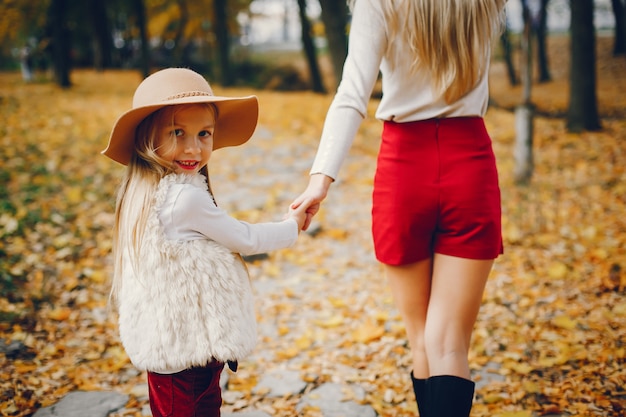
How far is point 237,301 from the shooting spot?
1.89 meters

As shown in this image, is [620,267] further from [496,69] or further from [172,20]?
[496,69]

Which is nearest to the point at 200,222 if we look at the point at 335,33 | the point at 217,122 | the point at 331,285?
the point at 217,122

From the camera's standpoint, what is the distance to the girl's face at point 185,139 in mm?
1877

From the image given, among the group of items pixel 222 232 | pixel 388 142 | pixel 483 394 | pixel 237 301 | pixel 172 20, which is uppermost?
pixel 172 20

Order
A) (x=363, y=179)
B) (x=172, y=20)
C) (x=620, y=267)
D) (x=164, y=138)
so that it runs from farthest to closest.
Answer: (x=172, y=20)
(x=363, y=179)
(x=620, y=267)
(x=164, y=138)

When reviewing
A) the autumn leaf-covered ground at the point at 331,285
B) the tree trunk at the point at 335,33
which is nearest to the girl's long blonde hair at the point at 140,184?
the autumn leaf-covered ground at the point at 331,285

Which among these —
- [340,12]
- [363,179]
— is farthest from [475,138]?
[340,12]

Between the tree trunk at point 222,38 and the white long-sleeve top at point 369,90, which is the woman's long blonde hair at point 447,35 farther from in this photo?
the tree trunk at point 222,38

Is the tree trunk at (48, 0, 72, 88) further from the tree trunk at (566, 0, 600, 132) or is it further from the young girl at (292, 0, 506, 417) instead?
the young girl at (292, 0, 506, 417)

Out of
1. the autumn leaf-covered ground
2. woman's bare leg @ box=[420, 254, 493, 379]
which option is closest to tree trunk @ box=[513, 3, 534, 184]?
the autumn leaf-covered ground

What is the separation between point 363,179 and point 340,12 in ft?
12.6

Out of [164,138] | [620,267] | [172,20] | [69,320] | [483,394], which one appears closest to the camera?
[164,138]

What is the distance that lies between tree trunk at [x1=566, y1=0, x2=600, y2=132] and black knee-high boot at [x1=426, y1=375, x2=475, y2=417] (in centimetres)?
863

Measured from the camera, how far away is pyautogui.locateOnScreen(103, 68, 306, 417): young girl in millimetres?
1816
